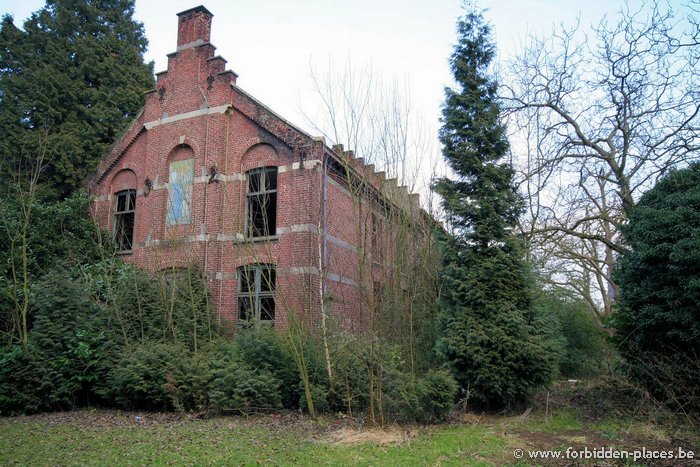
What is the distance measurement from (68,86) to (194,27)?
5579 mm

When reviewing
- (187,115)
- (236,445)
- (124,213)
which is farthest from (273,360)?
(124,213)

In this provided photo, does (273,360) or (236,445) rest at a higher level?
(273,360)

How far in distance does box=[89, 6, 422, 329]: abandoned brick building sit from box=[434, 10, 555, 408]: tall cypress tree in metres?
3.06

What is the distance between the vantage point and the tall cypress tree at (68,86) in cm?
1888

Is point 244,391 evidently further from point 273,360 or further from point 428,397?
point 428,397

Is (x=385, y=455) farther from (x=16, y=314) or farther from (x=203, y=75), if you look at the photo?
(x=203, y=75)

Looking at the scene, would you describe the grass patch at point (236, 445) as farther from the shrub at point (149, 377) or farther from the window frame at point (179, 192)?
the window frame at point (179, 192)

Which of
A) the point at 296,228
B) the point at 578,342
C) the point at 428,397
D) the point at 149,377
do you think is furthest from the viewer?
the point at 578,342

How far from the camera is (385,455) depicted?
7777mm

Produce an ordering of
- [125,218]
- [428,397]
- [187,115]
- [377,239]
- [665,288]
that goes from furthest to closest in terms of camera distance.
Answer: [125,218] → [187,115] → [377,239] → [665,288] → [428,397]

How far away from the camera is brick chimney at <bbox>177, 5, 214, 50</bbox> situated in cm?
1820

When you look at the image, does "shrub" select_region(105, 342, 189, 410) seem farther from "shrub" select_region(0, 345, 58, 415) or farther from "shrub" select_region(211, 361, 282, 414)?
"shrub" select_region(0, 345, 58, 415)

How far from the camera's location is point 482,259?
12047 mm

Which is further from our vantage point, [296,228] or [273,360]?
[296,228]
